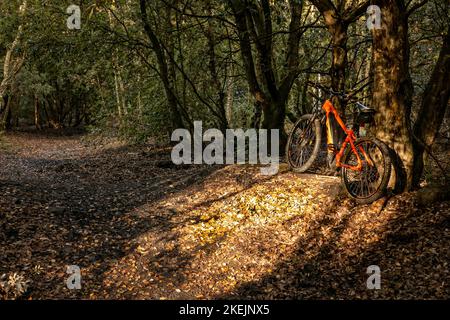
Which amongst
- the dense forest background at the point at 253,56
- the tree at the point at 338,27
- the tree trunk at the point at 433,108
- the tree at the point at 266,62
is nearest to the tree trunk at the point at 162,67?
the dense forest background at the point at 253,56

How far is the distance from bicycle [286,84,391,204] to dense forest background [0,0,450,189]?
0.91 feet

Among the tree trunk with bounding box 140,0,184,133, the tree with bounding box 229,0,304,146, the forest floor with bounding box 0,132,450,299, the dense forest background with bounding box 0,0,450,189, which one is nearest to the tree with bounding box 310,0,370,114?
the dense forest background with bounding box 0,0,450,189

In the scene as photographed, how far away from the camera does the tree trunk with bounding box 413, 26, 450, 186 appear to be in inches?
243

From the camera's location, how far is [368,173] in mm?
6465

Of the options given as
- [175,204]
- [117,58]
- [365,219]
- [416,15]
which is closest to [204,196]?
[175,204]

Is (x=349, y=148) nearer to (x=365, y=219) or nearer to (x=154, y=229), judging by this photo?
(x=365, y=219)

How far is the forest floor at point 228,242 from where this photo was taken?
5.13 meters

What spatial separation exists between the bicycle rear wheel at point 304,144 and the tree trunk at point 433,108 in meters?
1.72

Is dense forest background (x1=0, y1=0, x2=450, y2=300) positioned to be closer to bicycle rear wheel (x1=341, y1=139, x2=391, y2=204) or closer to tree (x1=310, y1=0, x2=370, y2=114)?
tree (x1=310, y1=0, x2=370, y2=114)

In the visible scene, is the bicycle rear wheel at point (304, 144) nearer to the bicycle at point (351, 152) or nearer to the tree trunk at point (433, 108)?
the bicycle at point (351, 152)

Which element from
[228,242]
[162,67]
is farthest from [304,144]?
[162,67]

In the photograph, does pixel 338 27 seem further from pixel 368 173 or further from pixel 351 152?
pixel 368 173

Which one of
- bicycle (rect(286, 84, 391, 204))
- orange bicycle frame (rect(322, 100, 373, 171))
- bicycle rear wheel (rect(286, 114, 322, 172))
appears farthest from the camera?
bicycle rear wheel (rect(286, 114, 322, 172))

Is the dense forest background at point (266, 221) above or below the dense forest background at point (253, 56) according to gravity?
below
